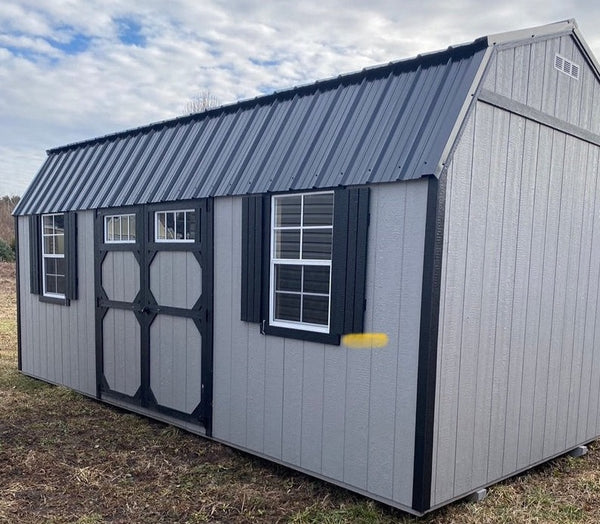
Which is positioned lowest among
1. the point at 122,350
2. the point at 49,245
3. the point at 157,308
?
the point at 122,350

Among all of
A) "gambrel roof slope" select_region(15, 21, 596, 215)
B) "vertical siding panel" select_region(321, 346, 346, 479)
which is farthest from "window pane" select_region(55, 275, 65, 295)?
"vertical siding panel" select_region(321, 346, 346, 479)

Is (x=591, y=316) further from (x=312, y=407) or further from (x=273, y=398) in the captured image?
(x=273, y=398)

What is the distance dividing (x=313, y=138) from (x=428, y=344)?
6.27 feet

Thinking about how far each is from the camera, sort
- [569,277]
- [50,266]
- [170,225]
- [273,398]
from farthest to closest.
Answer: [50,266] → [170,225] → [569,277] → [273,398]

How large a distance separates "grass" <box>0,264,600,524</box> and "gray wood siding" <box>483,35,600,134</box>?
3034mm

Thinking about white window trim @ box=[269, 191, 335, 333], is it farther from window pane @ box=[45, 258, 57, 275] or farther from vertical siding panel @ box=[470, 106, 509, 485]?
window pane @ box=[45, 258, 57, 275]

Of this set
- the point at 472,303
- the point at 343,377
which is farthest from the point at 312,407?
the point at 472,303

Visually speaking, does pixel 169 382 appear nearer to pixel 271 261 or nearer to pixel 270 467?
pixel 270 467

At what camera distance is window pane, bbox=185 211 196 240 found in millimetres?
5164

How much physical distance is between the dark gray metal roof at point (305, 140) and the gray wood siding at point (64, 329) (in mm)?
745

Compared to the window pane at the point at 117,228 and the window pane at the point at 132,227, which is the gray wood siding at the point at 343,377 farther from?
the window pane at the point at 117,228

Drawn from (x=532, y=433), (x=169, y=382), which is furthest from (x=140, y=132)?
(x=532, y=433)

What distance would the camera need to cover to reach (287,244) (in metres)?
4.34

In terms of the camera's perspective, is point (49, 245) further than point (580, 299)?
Yes
